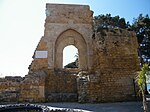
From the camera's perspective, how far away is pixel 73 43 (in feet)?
45.8

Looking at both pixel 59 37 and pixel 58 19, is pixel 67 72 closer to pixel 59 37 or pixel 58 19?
pixel 59 37

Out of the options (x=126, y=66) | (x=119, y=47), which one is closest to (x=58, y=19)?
(x=119, y=47)

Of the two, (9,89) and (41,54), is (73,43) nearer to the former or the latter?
(41,54)

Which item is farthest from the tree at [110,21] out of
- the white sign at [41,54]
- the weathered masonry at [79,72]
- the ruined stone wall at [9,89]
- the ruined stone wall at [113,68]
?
the ruined stone wall at [9,89]

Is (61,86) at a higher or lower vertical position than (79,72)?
lower

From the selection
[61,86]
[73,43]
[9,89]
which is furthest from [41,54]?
[9,89]

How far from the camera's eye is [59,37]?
13.8 metres

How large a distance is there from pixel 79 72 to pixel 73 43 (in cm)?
326

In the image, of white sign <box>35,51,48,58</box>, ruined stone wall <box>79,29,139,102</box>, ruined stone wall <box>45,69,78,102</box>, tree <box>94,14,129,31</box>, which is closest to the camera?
ruined stone wall <box>79,29,139,102</box>

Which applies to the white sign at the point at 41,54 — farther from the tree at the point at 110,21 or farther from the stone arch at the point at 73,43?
the tree at the point at 110,21

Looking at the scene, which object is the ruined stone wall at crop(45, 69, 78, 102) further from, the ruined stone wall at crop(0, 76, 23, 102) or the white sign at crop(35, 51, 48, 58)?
the white sign at crop(35, 51, 48, 58)

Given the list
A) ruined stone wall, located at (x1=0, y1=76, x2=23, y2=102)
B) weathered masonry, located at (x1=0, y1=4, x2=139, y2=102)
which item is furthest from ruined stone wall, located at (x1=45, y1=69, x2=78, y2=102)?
ruined stone wall, located at (x1=0, y1=76, x2=23, y2=102)

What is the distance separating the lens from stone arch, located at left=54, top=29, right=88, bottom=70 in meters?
13.6

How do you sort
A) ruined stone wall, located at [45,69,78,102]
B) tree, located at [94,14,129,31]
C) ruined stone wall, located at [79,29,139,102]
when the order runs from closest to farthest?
ruined stone wall, located at [79,29,139,102] < ruined stone wall, located at [45,69,78,102] < tree, located at [94,14,129,31]
